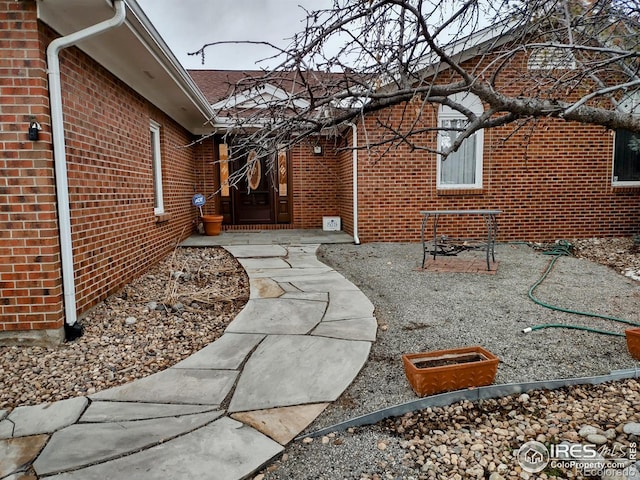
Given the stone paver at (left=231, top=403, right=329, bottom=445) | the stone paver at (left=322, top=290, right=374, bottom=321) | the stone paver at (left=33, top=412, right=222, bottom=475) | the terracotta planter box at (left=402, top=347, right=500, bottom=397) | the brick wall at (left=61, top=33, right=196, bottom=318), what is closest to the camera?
the stone paver at (left=33, top=412, right=222, bottom=475)

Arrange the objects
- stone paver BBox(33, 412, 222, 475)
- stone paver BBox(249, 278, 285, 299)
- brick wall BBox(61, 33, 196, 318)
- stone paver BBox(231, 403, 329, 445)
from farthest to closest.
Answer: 1. stone paver BBox(249, 278, 285, 299)
2. brick wall BBox(61, 33, 196, 318)
3. stone paver BBox(231, 403, 329, 445)
4. stone paver BBox(33, 412, 222, 475)

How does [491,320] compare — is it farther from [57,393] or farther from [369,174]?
[369,174]

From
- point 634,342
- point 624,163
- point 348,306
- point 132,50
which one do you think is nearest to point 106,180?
point 132,50

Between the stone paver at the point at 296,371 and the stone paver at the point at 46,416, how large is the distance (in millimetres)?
898

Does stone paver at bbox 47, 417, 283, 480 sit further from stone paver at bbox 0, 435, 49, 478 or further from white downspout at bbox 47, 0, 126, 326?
white downspout at bbox 47, 0, 126, 326

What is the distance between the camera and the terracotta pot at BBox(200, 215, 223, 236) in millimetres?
9406

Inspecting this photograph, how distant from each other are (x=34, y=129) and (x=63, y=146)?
9.5 inches

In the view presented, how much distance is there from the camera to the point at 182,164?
9.10 m

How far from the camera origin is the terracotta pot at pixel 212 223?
30.9ft

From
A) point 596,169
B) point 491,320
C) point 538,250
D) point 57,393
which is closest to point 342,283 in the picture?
point 491,320

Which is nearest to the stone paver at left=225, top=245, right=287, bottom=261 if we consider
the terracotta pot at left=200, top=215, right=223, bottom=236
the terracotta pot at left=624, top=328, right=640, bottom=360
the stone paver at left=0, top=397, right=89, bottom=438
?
the terracotta pot at left=200, top=215, right=223, bottom=236

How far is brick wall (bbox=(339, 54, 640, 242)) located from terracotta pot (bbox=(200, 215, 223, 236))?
330cm

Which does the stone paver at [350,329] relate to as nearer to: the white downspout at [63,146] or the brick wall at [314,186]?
the white downspout at [63,146]

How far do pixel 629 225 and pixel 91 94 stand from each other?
9.73m
